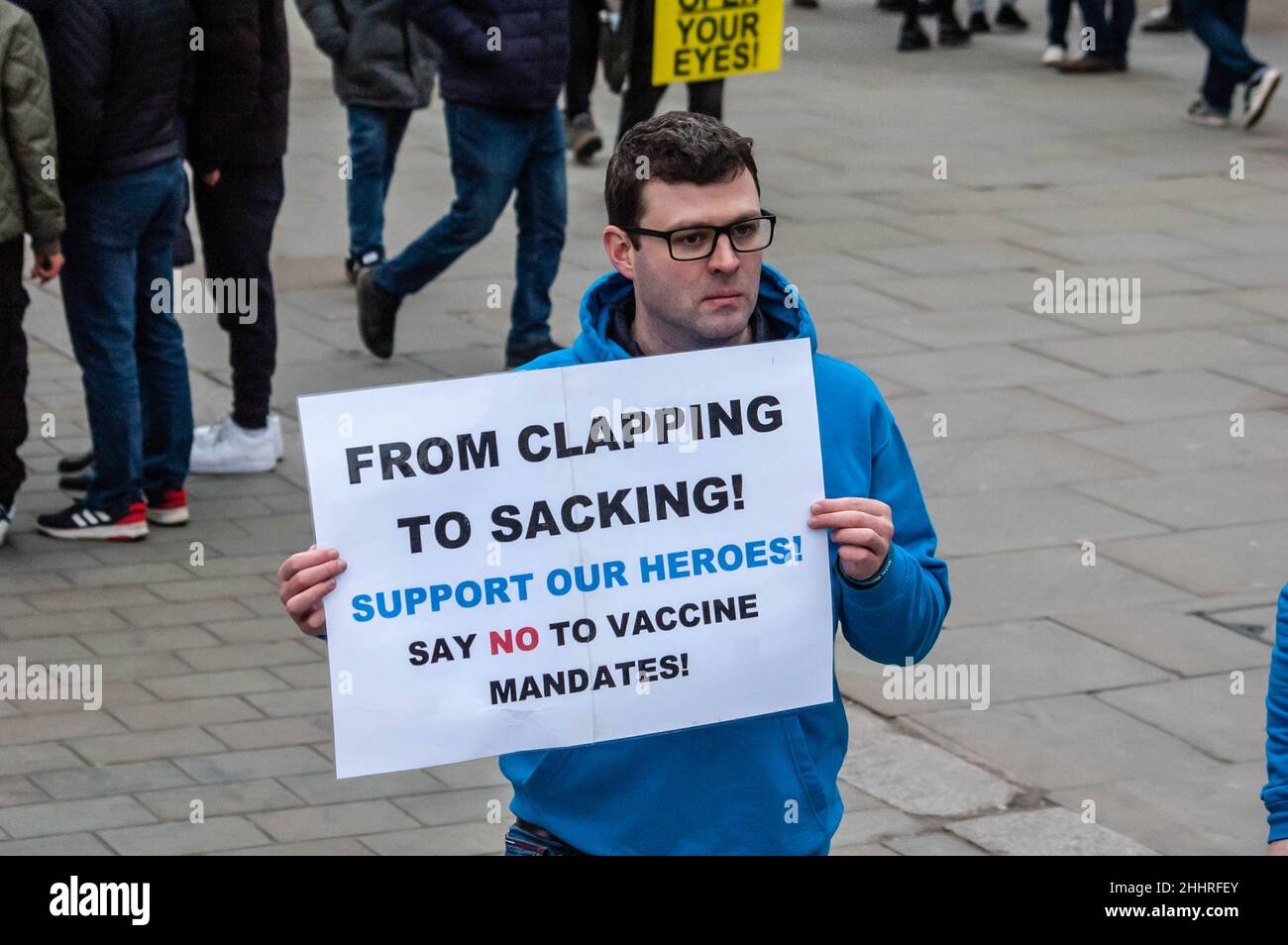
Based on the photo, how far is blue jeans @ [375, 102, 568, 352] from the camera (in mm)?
8406

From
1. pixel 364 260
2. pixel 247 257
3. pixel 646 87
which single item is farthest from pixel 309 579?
pixel 646 87

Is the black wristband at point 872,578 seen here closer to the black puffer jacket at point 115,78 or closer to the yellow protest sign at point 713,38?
the black puffer jacket at point 115,78

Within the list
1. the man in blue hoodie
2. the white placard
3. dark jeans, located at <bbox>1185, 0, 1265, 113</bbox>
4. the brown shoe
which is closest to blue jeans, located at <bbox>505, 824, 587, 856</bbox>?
the man in blue hoodie

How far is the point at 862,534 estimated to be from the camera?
2.81 metres

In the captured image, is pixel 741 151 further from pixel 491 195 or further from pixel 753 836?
pixel 491 195

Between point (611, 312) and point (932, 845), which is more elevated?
point (611, 312)

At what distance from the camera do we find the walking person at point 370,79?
31.7 ft

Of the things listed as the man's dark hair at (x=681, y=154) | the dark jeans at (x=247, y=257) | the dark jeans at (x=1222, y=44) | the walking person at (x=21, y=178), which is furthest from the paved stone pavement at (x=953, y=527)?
the man's dark hair at (x=681, y=154)

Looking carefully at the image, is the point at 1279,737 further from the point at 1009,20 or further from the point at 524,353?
the point at 1009,20

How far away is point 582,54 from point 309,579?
10.5m

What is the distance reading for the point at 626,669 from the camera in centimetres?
295

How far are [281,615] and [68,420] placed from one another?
223 centimetres

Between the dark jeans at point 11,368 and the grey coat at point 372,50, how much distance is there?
3.29 m
